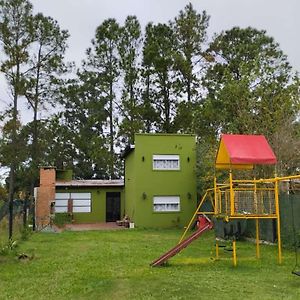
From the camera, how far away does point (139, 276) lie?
900 cm

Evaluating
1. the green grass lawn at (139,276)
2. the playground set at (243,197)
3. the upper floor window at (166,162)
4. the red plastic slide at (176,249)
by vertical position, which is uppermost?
the upper floor window at (166,162)

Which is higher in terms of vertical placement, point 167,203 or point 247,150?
point 247,150

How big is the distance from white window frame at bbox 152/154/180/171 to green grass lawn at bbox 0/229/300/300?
1224 centimetres

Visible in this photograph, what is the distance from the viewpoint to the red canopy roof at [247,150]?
10.9m

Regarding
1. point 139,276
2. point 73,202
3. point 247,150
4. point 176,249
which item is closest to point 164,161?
point 73,202

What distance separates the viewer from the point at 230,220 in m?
11.3

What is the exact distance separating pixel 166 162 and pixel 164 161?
134 millimetres

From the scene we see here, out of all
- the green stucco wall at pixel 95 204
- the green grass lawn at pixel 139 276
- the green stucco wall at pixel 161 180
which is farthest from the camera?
the green stucco wall at pixel 95 204

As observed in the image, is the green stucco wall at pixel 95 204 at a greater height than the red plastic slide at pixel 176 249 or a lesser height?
greater

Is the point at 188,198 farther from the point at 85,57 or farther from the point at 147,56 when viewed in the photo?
the point at 85,57

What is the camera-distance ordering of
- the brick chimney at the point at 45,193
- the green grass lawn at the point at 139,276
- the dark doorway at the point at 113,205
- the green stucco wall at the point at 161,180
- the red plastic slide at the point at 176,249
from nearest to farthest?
the green grass lawn at the point at 139,276
the red plastic slide at the point at 176,249
the green stucco wall at the point at 161,180
the brick chimney at the point at 45,193
the dark doorway at the point at 113,205

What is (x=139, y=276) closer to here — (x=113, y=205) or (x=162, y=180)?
(x=162, y=180)

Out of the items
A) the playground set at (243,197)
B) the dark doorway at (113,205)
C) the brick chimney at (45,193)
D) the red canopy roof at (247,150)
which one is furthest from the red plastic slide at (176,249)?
the dark doorway at (113,205)

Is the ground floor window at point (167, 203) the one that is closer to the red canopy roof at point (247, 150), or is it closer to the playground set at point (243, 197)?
the playground set at point (243, 197)
